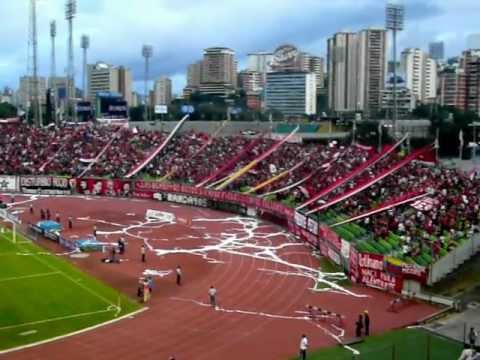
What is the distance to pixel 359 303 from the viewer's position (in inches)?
1296

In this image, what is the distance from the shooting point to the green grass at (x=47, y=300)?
93.0 feet

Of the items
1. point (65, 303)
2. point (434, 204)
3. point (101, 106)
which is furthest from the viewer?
point (101, 106)

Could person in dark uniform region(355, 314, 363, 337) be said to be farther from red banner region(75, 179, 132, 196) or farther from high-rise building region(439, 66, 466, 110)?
high-rise building region(439, 66, 466, 110)

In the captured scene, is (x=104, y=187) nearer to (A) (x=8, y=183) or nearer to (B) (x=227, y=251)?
(A) (x=8, y=183)

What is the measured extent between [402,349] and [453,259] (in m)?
11.4

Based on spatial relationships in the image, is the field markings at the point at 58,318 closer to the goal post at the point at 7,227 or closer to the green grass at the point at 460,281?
the green grass at the point at 460,281

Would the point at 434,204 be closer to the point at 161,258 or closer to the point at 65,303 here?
the point at 161,258

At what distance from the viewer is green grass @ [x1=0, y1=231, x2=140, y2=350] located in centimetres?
2836

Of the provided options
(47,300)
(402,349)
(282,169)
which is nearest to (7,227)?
(47,300)

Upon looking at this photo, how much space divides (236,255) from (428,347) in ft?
66.8

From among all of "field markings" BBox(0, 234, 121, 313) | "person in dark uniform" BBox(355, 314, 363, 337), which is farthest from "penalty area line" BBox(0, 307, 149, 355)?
"person in dark uniform" BBox(355, 314, 363, 337)

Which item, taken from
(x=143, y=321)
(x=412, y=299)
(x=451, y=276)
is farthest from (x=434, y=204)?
(x=143, y=321)

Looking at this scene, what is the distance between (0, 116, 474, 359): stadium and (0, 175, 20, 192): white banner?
14 centimetres

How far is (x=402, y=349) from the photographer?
2584 cm
